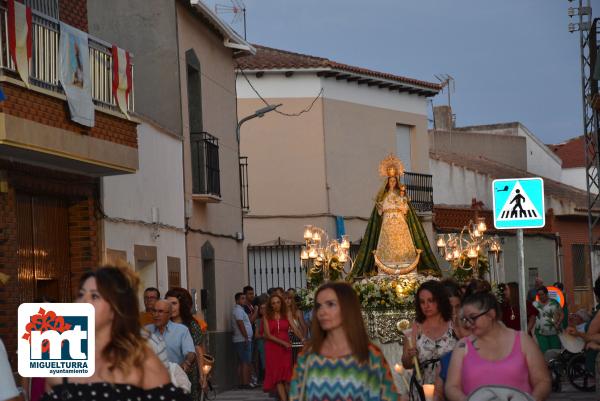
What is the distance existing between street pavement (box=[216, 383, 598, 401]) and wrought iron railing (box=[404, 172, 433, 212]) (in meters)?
14.5

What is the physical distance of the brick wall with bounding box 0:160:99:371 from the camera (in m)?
16.4

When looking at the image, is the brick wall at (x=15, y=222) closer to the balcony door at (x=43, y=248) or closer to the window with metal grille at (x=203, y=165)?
the balcony door at (x=43, y=248)

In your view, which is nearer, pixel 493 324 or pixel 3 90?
pixel 493 324

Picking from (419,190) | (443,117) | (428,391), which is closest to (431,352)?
(428,391)

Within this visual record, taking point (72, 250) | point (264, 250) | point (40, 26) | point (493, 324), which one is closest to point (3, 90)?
point (40, 26)

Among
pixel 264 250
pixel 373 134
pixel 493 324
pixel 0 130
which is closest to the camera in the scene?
pixel 493 324

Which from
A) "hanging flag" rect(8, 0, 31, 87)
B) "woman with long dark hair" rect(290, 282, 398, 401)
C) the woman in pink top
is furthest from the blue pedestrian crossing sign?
"woman with long dark hair" rect(290, 282, 398, 401)

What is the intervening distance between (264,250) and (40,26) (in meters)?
20.8

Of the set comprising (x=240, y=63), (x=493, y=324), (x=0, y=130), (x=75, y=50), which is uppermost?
(x=240, y=63)

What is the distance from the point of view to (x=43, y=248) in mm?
18141

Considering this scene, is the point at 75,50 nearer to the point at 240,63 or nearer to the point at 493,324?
the point at 493,324

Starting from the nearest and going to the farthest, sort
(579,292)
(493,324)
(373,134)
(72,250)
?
(493,324)
(72,250)
(373,134)
(579,292)

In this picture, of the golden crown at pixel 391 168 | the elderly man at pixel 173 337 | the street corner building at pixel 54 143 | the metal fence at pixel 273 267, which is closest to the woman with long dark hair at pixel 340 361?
the elderly man at pixel 173 337

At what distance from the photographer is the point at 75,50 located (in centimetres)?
1766
